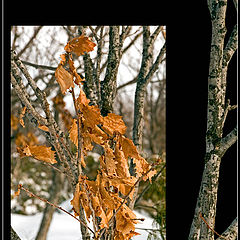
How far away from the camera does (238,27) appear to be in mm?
1086

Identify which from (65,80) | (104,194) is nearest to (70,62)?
(65,80)

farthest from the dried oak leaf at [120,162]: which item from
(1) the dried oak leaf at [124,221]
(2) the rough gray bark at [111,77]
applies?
(2) the rough gray bark at [111,77]

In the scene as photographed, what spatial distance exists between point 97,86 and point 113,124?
1.54 ft

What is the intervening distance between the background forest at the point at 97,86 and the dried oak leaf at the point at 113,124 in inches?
7.1

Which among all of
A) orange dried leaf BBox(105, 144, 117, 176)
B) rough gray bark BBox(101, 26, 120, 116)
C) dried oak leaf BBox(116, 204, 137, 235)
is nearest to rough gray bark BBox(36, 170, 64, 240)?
rough gray bark BBox(101, 26, 120, 116)

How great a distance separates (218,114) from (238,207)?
29 centimetres

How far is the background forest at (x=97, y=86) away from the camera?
4.41 ft

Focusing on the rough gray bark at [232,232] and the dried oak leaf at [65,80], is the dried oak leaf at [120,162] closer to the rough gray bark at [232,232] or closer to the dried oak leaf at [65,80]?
the dried oak leaf at [65,80]

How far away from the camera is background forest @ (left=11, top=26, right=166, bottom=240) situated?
4.41ft

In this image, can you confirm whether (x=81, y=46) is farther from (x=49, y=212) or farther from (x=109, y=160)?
(x=49, y=212)

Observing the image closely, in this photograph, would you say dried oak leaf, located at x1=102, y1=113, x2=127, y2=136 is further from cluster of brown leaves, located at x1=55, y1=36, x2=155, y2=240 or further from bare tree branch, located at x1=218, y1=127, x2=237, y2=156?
bare tree branch, located at x1=218, y1=127, x2=237, y2=156

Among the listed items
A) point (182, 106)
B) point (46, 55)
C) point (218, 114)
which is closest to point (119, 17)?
point (182, 106)

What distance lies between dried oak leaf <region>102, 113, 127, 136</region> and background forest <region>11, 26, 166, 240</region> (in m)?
0.18
